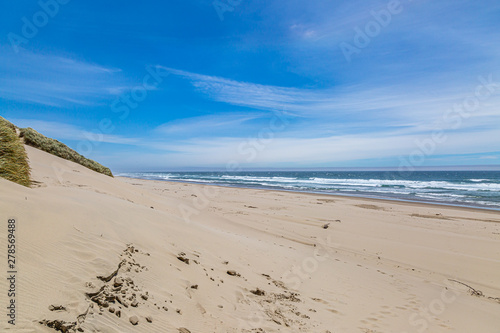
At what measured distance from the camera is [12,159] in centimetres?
619

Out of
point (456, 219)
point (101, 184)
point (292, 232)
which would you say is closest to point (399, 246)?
point (292, 232)

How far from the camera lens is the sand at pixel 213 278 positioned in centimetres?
293

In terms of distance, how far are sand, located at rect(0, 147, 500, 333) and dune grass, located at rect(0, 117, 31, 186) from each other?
2.12ft

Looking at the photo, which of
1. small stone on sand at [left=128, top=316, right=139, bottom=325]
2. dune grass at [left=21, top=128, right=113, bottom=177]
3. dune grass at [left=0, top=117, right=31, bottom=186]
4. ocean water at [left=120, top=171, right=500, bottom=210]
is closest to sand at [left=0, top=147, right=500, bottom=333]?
small stone on sand at [left=128, top=316, right=139, bottom=325]

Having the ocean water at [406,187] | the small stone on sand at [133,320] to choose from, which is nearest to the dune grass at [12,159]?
the small stone on sand at [133,320]

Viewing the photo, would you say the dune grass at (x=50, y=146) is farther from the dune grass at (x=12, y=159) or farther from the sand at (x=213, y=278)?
the dune grass at (x=12, y=159)

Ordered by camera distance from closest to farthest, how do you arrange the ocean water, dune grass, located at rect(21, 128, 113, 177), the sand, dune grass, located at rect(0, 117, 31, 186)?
the sand, dune grass, located at rect(0, 117, 31, 186), dune grass, located at rect(21, 128, 113, 177), the ocean water

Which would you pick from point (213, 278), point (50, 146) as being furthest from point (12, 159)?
point (50, 146)

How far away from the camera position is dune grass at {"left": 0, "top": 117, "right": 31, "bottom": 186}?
5871 millimetres

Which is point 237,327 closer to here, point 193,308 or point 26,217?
point 193,308

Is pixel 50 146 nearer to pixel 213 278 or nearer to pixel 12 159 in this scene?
pixel 12 159

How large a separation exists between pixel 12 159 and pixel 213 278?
591 cm

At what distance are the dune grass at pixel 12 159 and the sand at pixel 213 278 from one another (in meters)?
0.65

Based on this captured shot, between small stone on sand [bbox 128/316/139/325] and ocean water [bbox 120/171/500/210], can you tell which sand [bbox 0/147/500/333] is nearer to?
small stone on sand [bbox 128/316/139/325]
